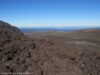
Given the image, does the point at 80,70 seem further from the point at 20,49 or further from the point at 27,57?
the point at 20,49

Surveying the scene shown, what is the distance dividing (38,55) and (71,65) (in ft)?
5.66

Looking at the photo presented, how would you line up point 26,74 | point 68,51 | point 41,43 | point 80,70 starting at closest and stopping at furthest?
1. point 26,74
2. point 80,70
3. point 68,51
4. point 41,43

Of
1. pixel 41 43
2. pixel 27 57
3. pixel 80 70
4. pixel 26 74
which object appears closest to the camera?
pixel 26 74

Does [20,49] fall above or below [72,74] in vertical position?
above

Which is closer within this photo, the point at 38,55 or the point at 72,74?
the point at 72,74

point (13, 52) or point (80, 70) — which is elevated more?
point (13, 52)

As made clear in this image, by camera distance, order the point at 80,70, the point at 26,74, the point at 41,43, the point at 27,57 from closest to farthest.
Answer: the point at 26,74
the point at 80,70
the point at 27,57
the point at 41,43

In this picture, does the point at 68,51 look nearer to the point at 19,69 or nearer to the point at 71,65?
the point at 71,65

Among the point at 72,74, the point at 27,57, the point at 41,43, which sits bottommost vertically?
the point at 72,74

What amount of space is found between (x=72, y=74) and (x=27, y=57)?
2248 mm

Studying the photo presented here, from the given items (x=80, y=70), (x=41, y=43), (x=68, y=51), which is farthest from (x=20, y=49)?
(x=80, y=70)

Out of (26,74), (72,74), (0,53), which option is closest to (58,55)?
(72,74)

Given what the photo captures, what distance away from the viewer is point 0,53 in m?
5.62

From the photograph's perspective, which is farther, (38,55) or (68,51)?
(68,51)
